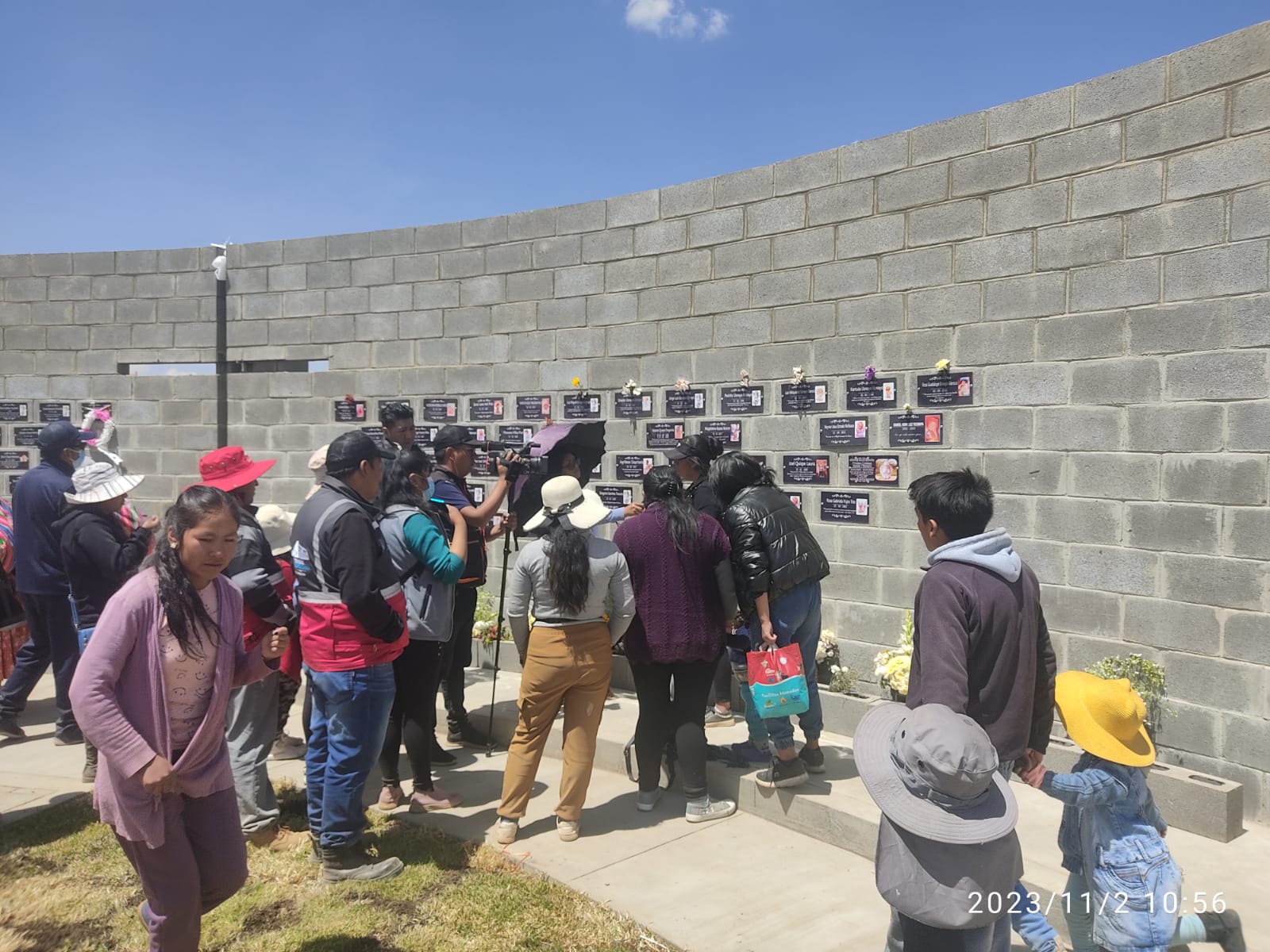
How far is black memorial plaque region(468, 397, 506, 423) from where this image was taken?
805cm

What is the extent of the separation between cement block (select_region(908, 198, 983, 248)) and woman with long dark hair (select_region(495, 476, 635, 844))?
295 centimetres

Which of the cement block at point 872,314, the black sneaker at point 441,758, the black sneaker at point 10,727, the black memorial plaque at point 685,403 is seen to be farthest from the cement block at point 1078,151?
the black sneaker at point 10,727

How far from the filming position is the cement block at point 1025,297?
521cm

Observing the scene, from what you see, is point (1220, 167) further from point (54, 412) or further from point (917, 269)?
point (54, 412)

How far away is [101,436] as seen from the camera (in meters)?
8.99

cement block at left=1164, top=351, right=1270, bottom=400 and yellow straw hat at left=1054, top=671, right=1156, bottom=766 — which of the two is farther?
cement block at left=1164, top=351, right=1270, bottom=400

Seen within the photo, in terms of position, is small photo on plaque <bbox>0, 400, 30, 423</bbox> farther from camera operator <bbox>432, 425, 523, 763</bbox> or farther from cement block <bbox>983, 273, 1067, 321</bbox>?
cement block <bbox>983, 273, 1067, 321</bbox>

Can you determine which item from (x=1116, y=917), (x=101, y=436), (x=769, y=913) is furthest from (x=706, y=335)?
(x=101, y=436)

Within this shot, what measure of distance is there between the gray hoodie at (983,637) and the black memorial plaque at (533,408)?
5.11 metres

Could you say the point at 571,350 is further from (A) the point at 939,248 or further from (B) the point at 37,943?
(B) the point at 37,943

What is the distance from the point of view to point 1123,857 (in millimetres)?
2789

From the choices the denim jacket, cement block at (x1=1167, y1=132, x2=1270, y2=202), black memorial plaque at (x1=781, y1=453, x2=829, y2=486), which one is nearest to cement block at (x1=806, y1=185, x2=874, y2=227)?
black memorial plaque at (x1=781, y1=453, x2=829, y2=486)

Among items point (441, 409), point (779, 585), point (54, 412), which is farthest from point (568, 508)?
point (54, 412)

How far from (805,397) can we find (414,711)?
3383 mm
